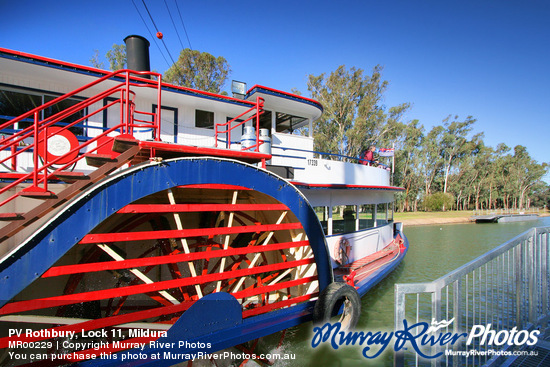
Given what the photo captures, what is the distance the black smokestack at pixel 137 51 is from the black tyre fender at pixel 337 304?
707 cm

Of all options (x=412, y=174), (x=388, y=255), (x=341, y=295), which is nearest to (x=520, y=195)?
(x=412, y=174)

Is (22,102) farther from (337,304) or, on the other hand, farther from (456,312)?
(456,312)

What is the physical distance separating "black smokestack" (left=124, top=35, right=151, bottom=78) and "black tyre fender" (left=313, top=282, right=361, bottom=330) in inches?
278

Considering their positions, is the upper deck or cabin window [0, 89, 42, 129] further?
cabin window [0, 89, 42, 129]

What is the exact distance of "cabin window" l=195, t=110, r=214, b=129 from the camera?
8.23 meters

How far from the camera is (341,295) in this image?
4.87 meters

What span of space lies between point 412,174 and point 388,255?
40.5 metres

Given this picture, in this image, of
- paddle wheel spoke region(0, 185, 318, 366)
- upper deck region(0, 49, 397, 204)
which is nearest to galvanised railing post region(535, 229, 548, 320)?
paddle wheel spoke region(0, 185, 318, 366)

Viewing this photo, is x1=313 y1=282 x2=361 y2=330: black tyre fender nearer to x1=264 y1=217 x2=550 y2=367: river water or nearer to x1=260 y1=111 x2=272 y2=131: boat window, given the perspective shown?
x1=264 y1=217 x2=550 y2=367: river water

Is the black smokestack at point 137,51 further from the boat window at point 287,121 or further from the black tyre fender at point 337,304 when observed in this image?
the black tyre fender at point 337,304

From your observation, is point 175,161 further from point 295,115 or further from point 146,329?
point 295,115

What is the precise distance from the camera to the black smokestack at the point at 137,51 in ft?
23.4

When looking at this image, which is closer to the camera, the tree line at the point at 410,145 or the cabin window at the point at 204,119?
the cabin window at the point at 204,119

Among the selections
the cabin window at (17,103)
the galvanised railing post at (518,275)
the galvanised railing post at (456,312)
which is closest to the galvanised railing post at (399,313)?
the galvanised railing post at (456,312)
